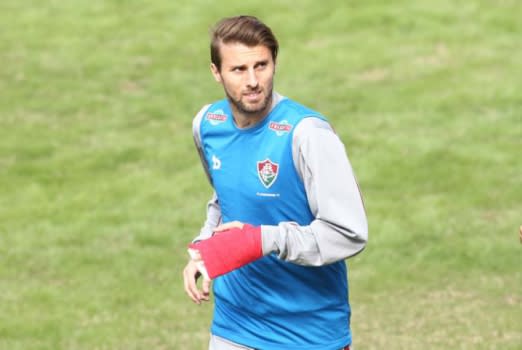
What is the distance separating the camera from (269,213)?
229 inches

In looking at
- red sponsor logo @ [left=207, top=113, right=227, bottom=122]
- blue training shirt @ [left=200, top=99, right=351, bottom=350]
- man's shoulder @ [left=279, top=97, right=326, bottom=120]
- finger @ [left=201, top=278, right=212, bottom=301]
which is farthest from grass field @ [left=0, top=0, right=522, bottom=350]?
finger @ [left=201, top=278, right=212, bottom=301]

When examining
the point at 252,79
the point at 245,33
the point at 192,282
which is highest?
the point at 245,33

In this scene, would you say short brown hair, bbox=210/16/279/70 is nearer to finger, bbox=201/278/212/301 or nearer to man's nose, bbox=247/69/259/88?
man's nose, bbox=247/69/259/88

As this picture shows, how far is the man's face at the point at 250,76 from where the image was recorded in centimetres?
572

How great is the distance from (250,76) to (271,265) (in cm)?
99

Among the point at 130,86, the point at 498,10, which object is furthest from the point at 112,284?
the point at 498,10

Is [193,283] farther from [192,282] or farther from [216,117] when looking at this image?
[216,117]

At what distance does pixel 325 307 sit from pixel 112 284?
263 inches

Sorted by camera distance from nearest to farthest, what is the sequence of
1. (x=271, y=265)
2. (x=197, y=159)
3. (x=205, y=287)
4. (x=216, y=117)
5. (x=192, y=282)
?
1. (x=205, y=287)
2. (x=192, y=282)
3. (x=271, y=265)
4. (x=216, y=117)
5. (x=197, y=159)

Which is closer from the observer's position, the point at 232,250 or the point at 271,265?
the point at 232,250

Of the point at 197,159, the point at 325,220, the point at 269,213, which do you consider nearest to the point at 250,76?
the point at 269,213

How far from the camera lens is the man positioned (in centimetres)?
544

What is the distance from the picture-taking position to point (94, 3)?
76.9ft

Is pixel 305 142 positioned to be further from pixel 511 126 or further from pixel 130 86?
pixel 130 86
